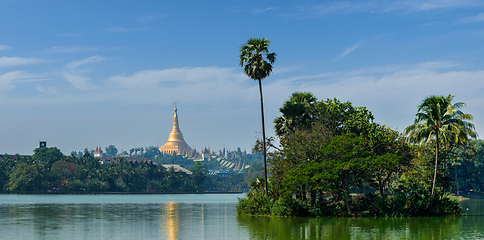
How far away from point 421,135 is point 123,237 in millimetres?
26121

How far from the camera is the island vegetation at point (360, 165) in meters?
42.4

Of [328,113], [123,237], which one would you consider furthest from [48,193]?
[123,237]

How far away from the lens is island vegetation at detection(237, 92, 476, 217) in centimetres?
4244

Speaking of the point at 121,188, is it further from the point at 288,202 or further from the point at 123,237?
the point at 123,237

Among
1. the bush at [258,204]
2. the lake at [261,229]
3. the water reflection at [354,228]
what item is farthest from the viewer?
the bush at [258,204]

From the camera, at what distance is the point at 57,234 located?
31.6 metres

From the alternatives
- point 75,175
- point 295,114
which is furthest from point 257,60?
point 75,175

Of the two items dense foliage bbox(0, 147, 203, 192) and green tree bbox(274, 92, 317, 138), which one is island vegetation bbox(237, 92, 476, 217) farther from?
dense foliage bbox(0, 147, 203, 192)

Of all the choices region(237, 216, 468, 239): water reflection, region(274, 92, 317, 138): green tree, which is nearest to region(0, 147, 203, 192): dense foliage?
region(274, 92, 317, 138): green tree

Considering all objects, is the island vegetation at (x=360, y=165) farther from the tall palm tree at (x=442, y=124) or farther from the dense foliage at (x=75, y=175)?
the dense foliage at (x=75, y=175)

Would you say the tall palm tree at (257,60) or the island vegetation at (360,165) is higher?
the tall palm tree at (257,60)

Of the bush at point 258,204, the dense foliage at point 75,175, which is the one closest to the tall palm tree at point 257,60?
the bush at point 258,204

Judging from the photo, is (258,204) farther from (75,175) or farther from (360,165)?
(75,175)

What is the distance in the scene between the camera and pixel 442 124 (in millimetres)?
43312
